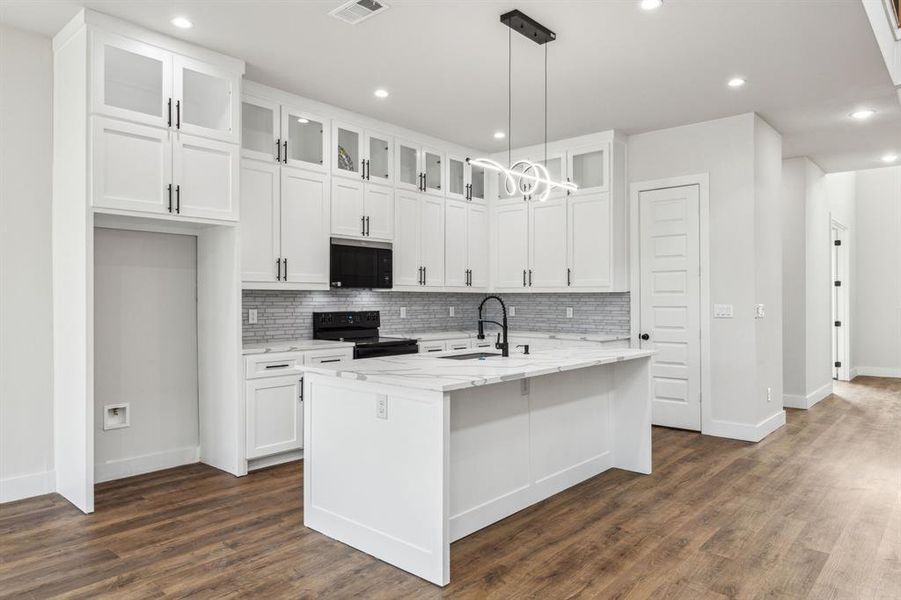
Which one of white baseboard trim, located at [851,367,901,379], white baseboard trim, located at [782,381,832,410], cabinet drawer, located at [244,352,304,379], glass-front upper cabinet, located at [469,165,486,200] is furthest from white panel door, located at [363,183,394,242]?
white baseboard trim, located at [851,367,901,379]

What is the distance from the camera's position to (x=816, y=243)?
709 centimetres

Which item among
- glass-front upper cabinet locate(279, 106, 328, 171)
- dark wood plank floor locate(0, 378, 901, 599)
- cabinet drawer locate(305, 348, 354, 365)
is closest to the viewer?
dark wood plank floor locate(0, 378, 901, 599)

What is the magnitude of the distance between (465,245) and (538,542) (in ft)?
13.1

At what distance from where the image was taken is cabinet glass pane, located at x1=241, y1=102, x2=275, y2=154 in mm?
4477

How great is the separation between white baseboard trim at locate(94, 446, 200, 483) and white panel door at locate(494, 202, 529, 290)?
3671mm

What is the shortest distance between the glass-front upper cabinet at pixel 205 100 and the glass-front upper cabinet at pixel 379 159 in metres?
1.48

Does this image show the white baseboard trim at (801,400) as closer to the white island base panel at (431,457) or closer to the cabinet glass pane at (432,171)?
the white island base panel at (431,457)

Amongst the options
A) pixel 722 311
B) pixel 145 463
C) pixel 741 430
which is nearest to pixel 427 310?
pixel 722 311

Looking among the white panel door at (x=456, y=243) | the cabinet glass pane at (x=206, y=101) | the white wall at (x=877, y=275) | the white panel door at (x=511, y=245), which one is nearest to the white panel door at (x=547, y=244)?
the white panel door at (x=511, y=245)

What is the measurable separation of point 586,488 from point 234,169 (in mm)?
3272

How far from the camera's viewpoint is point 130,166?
359 centimetres

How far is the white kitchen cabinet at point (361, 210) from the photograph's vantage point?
16.8 feet

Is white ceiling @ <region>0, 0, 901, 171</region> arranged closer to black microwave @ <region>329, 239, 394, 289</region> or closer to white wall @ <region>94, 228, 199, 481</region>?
black microwave @ <region>329, 239, 394, 289</region>

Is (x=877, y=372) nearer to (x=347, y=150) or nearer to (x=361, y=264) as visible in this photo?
(x=361, y=264)
